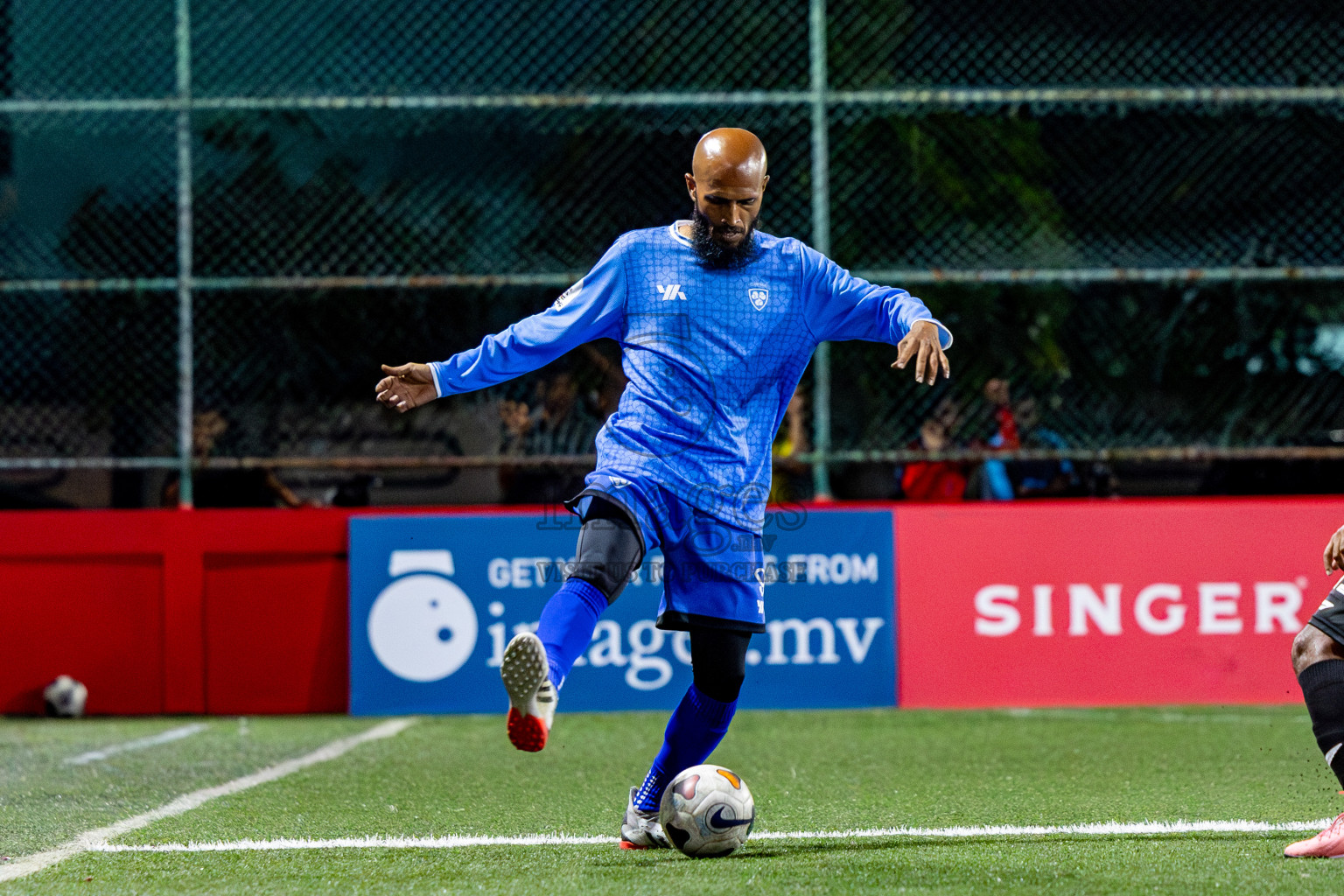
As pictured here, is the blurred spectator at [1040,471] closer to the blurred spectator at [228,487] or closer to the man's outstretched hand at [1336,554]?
the blurred spectator at [228,487]

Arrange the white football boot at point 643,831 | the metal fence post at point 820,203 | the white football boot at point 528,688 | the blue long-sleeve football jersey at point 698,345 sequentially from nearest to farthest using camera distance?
the white football boot at point 528,688
the blue long-sleeve football jersey at point 698,345
the white football boot at point 643,831
the metal fence post at point 820,203

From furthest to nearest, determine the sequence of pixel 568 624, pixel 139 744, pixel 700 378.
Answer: pixel 139 744 → pixel 700 378 → pixel 568 624

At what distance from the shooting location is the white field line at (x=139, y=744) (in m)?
6.44

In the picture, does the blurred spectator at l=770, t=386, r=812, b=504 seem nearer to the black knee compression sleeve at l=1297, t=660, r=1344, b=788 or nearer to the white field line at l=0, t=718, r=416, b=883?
the white field line at l=0, t=718, r=416, b=883

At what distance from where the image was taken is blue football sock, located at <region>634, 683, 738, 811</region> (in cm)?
414

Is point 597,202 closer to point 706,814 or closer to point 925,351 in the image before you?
point 925,351

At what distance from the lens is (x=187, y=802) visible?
5168 mm

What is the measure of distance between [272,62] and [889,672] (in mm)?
5007

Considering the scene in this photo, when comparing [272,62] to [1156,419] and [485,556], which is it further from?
[1156,419]

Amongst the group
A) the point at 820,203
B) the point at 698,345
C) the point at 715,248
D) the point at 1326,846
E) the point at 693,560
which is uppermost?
the point at 820,203

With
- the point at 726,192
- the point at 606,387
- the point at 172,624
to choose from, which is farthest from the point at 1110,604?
the point at 172,624

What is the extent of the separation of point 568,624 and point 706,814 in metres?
0.70

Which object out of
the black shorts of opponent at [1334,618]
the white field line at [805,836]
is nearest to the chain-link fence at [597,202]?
the white field line at [805,836]

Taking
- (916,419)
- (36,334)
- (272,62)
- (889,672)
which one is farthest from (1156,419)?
(36,334)
